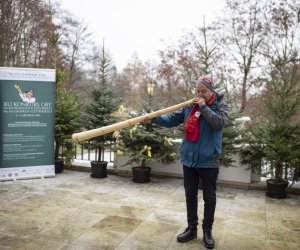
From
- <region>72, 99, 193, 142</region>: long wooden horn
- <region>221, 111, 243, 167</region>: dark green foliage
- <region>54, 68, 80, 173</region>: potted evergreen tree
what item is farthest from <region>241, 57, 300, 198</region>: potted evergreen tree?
<region>54, 68, 80, 173</region>: potted evergreen tree

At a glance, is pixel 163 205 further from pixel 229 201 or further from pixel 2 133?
pixel 2 133

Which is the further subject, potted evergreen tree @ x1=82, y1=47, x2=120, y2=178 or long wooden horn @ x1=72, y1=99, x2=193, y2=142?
potted evergreen tree @ x1=82, y1=47, x2=120, y2=178

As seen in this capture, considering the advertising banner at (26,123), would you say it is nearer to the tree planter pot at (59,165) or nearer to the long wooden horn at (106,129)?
the tree planter pot at (59,165)

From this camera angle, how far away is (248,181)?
22.2 feet

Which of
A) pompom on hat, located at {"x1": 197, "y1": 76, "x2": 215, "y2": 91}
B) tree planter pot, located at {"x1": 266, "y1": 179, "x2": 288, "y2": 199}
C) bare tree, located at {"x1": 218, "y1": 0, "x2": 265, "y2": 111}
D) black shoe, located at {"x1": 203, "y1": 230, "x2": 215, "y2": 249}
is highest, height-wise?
bare tree, located at {"x1": 218, "y1": 0, "x2": 265, "y2": 111}

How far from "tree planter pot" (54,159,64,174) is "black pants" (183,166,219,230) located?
4600 mm

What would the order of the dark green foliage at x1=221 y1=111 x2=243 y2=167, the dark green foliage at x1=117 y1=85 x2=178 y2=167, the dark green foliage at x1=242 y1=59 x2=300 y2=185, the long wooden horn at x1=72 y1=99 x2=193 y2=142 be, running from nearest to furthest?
1. the long wooden horn at x1=72 y1=99 x2=193 y2=142
2. the dark green foliage at x1=242 y1=59 x2=300 y2=185
3. the dark green foliage at x1=221 y1=111 x2=243 y2=167
4. the dark green foliage at x1=117 y1=85 x2=178 y2=167

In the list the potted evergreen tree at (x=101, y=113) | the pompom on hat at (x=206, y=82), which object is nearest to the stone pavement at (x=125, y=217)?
the potted evergreen tree at (x=101, y=113)

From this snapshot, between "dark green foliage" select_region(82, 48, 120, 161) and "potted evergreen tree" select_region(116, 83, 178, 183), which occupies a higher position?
"dark green foliage" select_region(82, 48, 120, 161)

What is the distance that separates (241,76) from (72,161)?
31.5 feet

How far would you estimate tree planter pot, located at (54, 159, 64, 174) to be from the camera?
7.72 m

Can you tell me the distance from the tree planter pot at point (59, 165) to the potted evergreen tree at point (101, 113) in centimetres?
91

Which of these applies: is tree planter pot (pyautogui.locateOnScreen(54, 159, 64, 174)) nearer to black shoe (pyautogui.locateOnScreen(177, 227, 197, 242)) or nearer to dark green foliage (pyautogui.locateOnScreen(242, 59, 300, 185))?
dark green foliage (pyautogui.locateOnScreen(242, 59, 300, 185))

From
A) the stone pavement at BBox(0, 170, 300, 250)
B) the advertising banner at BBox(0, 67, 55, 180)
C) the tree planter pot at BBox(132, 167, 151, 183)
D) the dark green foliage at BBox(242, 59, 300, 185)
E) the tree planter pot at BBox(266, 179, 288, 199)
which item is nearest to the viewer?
the stone pavement at BBox(0, 170, 300, 250)
